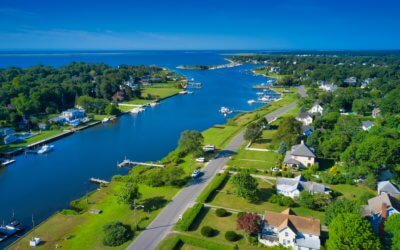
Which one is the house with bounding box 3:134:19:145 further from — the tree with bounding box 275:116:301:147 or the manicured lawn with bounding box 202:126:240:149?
the tree with bounding box 275:116:301:147

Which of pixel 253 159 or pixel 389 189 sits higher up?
pixel 389 189

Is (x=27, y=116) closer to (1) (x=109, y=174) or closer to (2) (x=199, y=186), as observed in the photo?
(1) (x=109, y=174)

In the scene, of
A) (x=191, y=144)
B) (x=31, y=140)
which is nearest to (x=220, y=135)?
(x=191, y=144)

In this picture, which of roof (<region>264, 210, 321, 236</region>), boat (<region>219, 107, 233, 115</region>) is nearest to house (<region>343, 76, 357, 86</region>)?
boat (<region>219, 107, 233, 115</region>)

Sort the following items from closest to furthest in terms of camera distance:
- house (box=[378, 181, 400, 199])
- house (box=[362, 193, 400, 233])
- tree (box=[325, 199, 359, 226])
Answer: house (box=[362, 193, 400, 233]), tree (box=[325, 199, 359, 226]), house (box=[378, 181, 400, 199])

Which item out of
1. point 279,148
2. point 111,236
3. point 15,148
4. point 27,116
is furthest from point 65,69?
point 111,236

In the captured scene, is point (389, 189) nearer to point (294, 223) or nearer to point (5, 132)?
point (294, 223)
